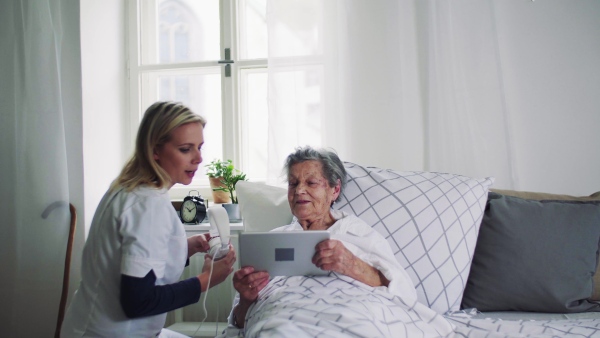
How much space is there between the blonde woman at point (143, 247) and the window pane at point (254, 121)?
4.09 feet

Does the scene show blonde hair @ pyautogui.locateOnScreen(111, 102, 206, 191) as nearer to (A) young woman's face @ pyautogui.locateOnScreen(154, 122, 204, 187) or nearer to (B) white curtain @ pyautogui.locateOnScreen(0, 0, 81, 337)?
(A) young woman's face @ pyautogui.locateOnScreen(154, 122, 204, 187)

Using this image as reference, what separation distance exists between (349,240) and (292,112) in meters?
0.95

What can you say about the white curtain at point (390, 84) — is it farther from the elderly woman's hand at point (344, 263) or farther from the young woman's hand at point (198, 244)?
the elderly woman's hand at point (344, 263)

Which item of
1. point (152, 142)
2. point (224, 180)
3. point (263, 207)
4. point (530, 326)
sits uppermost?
point (152, 142)

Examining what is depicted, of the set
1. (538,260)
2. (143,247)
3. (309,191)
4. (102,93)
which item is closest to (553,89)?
(538,260)

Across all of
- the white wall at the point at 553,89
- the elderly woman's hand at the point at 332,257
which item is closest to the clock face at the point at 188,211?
the elderly woman's hand at the point at 332,257

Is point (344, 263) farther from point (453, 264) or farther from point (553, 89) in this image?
point (553, 89)

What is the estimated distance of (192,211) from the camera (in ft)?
7.75

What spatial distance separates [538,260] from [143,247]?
4.02ft

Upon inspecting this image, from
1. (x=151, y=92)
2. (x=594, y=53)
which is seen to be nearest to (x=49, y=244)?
(x=151, y=92)

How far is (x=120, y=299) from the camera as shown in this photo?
1176mm

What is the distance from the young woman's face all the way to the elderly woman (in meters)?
0.33

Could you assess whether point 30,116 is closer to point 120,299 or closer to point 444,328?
point 120,299

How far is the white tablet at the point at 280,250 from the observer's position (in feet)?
4.13
